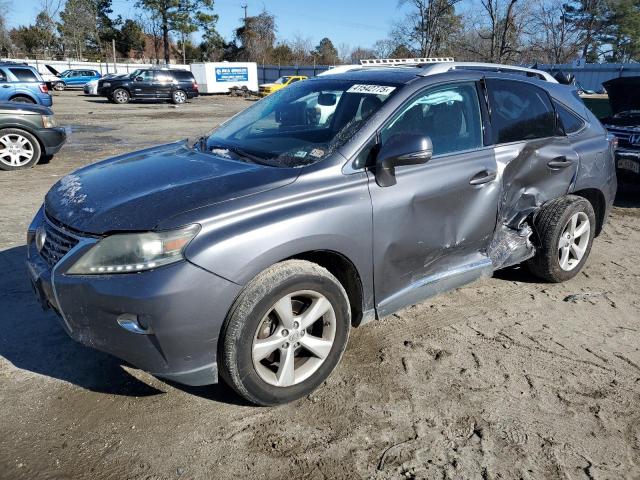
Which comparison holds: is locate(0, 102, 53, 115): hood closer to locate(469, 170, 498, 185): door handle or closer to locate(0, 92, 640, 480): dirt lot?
locate(0, 92, 640, 480): dirt lot

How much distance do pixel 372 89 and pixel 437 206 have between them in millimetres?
870

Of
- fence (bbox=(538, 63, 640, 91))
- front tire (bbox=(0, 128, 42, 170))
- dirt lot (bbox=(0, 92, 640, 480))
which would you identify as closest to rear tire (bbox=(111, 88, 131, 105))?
front tire (bbox=(0, 128, 42, 170))

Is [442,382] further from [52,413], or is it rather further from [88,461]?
→ [52,413]

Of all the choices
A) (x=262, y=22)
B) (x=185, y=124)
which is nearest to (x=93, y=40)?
(x=262, y=22)

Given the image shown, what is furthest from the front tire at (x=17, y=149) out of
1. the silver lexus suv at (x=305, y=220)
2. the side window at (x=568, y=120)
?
the side window at (x=568, y=120)

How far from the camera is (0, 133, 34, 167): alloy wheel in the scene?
9.14 meters

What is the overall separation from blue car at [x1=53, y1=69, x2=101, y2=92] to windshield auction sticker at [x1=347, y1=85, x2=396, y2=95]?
39464 millimetres

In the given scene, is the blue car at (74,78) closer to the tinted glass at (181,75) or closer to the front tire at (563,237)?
the tinted glass at (181,75)

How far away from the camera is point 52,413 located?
2.90m

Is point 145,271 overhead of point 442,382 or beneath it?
overhead

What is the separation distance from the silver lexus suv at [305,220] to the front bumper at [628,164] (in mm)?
3287

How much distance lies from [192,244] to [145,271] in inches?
9.6

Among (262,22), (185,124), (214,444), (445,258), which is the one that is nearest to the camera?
(214,444)

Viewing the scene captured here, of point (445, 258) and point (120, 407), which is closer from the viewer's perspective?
point (120, 407)
